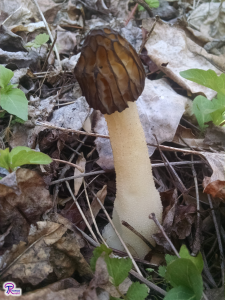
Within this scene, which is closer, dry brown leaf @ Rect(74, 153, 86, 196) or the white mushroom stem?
the white mushroom stem

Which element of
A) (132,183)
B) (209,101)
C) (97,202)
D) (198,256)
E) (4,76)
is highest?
(209,101)

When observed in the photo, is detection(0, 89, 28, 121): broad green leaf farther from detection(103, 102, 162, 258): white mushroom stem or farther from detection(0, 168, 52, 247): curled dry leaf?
detection(103, 102, 162, 258): white mushroom stem

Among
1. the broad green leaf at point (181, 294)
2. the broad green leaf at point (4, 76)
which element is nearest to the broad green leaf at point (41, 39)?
the broad green leaf at point (4, 76)

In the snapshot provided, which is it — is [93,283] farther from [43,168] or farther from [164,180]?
[164,180]

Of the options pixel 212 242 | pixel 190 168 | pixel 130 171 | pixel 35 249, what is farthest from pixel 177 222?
pixel 35 249

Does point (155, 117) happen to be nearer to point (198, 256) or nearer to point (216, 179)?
point (216, 179)

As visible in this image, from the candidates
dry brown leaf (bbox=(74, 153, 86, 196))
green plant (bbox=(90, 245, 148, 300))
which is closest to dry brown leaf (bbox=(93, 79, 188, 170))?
dry brown leaf (bbox=(74, 153, 86, 196))

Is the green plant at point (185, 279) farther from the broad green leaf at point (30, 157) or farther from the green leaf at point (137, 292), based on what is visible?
the broad green leaf at point (30, 157)

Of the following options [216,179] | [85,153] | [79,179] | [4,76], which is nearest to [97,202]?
[79,179]
